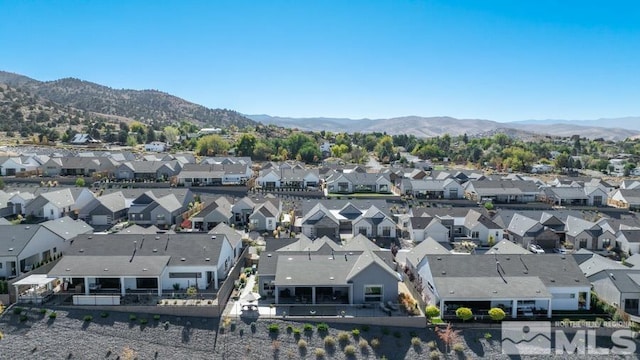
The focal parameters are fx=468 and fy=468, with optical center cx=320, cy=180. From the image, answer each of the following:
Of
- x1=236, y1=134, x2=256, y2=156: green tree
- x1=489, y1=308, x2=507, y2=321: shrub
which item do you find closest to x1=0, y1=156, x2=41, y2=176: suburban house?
x1=236, y1=134, x2=256, y2=156: green tree

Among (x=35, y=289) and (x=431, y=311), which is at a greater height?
(x=35, y=289)

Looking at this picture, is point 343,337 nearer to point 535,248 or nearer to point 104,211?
point 535,248

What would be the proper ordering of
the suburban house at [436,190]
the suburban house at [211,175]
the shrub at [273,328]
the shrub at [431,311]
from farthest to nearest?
1. the suburban house at [211,175]
2. the suburban house at [436,190]
3. the shrub at [431,311]
4. the shrub at [273,328]

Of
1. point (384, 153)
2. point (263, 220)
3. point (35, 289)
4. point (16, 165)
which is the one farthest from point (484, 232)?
point (384, 153)

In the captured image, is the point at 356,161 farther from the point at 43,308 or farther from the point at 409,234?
the point at 43,308

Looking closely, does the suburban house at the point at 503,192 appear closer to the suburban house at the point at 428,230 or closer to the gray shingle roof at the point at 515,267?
the suburban house at the point at 428,230

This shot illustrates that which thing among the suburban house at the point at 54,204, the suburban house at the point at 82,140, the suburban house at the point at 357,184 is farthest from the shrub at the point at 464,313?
the suburban house at the point at 82,140

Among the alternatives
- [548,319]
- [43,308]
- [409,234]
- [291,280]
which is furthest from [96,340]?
[409,234]
